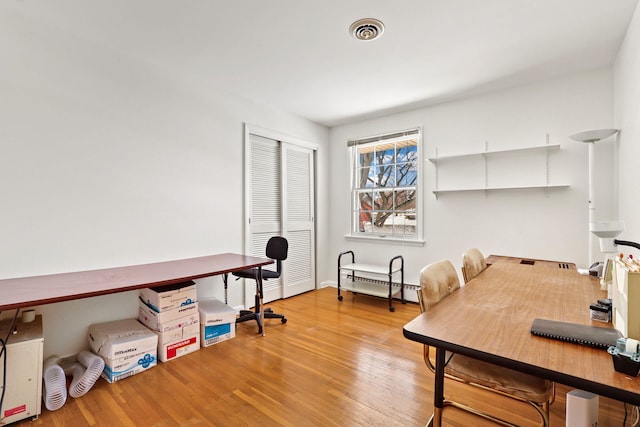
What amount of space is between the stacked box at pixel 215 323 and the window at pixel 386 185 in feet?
7.66

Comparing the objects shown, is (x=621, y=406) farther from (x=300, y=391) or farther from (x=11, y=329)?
(x=11, y=329)

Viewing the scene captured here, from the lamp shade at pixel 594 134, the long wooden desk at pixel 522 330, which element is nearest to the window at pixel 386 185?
the lamp shade at pixel 594 134

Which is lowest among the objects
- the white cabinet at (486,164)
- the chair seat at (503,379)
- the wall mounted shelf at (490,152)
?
the chair seat at (503,379)

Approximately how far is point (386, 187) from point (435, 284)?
9.28ft

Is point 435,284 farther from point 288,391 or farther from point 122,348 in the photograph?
point 122,348

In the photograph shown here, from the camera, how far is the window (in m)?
4.08

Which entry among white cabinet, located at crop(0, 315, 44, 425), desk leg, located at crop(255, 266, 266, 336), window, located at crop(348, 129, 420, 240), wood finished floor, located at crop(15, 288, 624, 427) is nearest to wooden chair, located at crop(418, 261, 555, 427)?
wood finished floor, located at crop(15, 288, 624, 427)

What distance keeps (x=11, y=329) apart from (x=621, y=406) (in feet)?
12.5

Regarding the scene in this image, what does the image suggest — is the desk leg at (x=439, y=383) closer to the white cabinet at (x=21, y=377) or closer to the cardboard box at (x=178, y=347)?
the cardboard box at (x=178, y=347)

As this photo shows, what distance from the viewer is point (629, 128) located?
218 cm

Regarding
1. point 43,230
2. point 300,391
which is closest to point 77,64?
point 43,230

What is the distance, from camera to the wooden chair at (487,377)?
1.28 m

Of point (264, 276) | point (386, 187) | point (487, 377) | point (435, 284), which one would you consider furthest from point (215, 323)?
point (386, 187)

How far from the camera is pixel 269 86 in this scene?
3.28m
